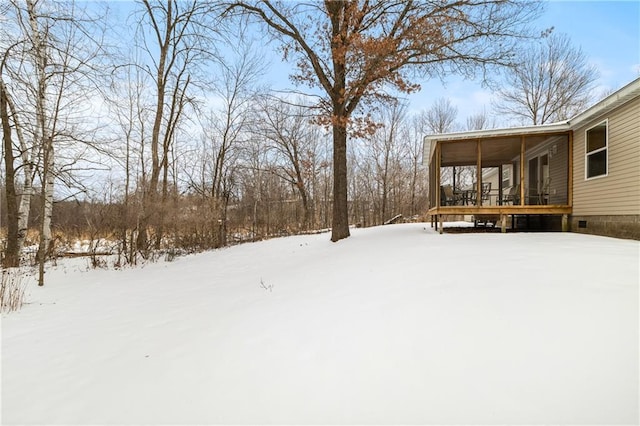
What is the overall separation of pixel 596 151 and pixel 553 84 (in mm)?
17017

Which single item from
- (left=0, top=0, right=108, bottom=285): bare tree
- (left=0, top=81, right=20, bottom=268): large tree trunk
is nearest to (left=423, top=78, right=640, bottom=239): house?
(left=0, top=0, right=108, bottom=285): bare tree

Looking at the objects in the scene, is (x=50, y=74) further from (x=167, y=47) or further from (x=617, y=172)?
(x=617, y=172)

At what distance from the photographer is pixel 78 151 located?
763cm

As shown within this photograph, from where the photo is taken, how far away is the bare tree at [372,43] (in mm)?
7684

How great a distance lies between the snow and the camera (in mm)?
1991

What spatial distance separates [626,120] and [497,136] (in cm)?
245

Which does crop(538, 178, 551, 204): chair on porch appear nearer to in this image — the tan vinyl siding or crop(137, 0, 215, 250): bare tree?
the tan vinyl siding

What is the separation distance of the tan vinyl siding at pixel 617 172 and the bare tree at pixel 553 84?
14.8 metres

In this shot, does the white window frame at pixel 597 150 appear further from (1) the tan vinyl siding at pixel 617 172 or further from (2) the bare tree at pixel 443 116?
(2) the bare tree at pixel 443 116

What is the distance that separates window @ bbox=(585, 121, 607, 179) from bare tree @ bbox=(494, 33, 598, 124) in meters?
14.3

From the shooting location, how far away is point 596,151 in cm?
701

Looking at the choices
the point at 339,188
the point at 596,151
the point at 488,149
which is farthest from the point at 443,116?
the point at 339,188

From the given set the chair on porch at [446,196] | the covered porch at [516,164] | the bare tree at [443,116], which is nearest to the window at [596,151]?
the covered porch at [516,164]

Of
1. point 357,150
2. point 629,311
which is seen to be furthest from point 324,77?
point 357,150
